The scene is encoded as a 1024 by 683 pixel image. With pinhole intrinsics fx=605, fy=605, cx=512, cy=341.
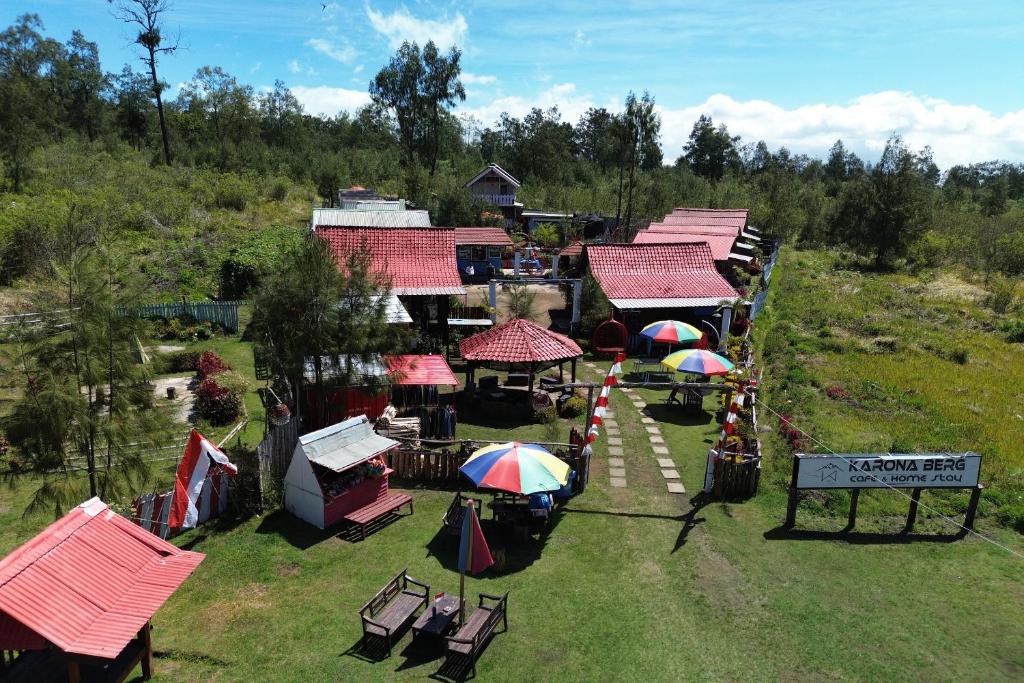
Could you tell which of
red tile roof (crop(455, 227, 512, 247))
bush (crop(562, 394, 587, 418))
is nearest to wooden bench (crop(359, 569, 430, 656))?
bush (crop(562, 394, 587, 418))

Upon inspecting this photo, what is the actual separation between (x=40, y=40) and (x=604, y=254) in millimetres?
74408

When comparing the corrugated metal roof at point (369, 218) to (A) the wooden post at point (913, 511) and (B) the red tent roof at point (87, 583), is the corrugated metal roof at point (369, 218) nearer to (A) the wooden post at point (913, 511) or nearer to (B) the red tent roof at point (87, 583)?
(B) the red tent roof at point (87, 583)

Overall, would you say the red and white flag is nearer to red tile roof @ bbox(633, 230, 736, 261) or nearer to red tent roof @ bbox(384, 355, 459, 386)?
red tent roof @ bbox(384, 355, 459, 386)

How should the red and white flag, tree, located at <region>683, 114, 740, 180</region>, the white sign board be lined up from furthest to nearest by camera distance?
tree, located at <region>683, 114, 740, 180</region> → the red and white flag → the white sign board

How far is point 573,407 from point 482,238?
68.5 feet

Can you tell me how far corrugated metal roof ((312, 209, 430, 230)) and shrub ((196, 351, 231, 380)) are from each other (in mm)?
10934

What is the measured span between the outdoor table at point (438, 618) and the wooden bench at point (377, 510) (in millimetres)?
3287

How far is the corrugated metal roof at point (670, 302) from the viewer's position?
27734mm

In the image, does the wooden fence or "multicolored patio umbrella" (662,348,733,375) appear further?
the wooden fence

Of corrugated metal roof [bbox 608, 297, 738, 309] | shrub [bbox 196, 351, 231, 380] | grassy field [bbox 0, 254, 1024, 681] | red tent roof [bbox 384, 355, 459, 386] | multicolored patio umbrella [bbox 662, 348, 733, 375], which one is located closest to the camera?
grassy field [bbox 0, 254, 1024, 681]

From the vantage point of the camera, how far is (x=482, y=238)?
39.3m

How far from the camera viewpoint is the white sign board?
1307 centimetres

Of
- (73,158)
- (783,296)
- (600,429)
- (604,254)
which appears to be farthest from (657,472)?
(73,158)

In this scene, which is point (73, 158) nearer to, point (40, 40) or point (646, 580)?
point (40, 40)
